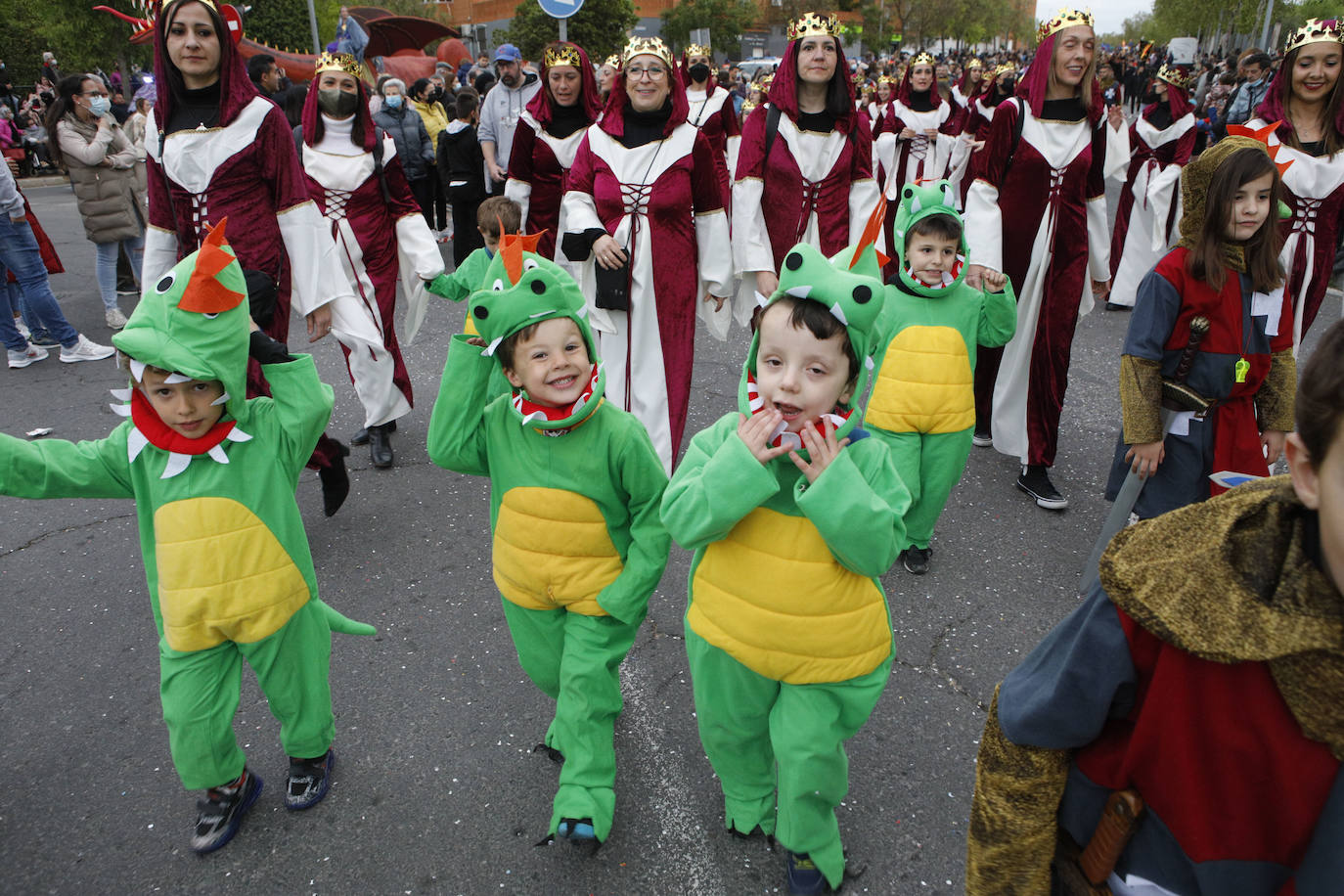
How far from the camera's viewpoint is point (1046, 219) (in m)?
4.40

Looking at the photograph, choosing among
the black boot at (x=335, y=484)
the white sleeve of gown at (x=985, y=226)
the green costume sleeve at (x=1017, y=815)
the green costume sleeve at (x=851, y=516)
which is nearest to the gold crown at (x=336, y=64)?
the black boot at (x=335, y=484)

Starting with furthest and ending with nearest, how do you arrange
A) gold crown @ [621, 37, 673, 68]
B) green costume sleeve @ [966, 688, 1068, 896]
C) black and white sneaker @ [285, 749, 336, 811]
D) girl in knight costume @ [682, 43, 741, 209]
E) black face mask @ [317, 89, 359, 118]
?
girl in knight costume @ [682, 43, 741, 209] < black face mask @ [317, 89, 359, 118] < gold crown @ [621, 37, 673, 68] < black and white sneaker @ [285, 749, 336, 811] < green costume sleeve @ [966, 688, 1068, 896]

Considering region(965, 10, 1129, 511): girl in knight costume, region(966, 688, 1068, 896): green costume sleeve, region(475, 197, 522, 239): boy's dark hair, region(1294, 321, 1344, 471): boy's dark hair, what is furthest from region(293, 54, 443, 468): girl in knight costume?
region(1294, 321, 1344, 471): boy's dark hair

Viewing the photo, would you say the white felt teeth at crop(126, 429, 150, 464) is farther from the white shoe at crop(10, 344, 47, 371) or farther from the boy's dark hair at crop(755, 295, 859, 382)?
the white shoe at crop(10, 344, 47, 371)

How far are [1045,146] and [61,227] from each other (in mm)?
13380

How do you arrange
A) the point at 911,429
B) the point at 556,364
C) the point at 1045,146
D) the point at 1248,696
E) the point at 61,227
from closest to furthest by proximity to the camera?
the point at 1248,696 → the point at 556,364 → the point at 911,429 → the point at 1045,146 → the point at 61,227

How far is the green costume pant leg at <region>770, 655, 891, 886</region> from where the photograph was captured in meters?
1.99

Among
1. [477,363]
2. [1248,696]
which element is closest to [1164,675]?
[1248,696]

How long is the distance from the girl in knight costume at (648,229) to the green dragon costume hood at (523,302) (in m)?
1.79

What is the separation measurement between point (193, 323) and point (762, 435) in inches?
56.3

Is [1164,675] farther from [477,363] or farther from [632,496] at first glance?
[477,363]

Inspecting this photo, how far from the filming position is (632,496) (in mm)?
2359

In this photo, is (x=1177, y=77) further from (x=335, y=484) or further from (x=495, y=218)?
(x=335, y=484)

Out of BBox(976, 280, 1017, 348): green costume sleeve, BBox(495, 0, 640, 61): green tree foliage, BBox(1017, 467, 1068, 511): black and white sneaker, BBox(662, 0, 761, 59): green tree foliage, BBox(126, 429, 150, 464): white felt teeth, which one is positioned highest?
BBox(662, 0, 761, 59): green tree foliage
